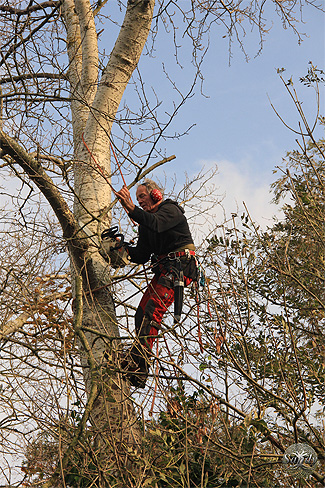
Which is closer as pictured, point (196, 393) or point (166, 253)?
point (196, 393)

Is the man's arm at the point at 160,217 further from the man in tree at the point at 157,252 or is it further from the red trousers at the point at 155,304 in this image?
the red trousers at the point at 155,304

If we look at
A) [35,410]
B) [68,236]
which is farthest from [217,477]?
A: [68,236]

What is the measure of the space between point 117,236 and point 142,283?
0.97m

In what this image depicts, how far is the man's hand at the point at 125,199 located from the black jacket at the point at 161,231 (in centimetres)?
5

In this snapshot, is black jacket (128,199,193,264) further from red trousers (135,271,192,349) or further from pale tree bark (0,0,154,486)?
pale tree bark (0,0,154,486)

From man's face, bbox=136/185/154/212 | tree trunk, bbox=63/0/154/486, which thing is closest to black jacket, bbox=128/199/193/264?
man's face, bbox=136/185/154/212

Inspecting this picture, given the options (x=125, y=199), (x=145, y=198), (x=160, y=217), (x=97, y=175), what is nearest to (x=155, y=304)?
(x=160, y=217)

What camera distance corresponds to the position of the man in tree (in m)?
4.66

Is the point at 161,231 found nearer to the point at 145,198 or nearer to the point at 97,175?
the point at 145,198

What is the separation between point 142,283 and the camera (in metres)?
5.82

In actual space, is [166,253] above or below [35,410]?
above

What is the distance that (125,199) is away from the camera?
4.53 meters

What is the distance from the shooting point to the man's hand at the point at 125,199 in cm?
452

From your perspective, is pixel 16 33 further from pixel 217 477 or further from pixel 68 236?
pixel 217 477
